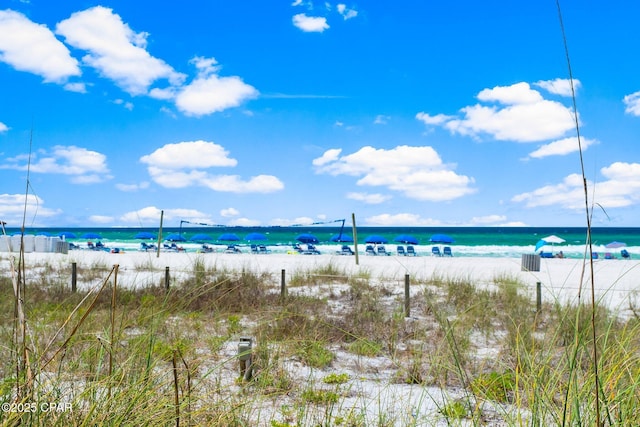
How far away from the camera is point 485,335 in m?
6.50

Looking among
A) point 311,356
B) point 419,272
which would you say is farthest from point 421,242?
point 311,356

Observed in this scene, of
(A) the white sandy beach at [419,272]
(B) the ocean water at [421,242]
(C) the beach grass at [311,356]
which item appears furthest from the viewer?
(B) the ocean water at [421,242]

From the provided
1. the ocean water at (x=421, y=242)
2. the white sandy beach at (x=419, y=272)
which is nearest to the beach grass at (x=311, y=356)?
the white sandy beach at (x=419, y=272)

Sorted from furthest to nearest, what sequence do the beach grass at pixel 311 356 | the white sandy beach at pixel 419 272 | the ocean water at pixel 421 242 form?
the ocean water at pixel 421 242, the white sandy beach at pixel 419 272, the beach grass at pixel 311 356

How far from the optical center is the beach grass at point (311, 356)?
6.61ft

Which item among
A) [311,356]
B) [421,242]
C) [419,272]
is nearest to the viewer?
[311,356]

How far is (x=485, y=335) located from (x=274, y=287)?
171 inches

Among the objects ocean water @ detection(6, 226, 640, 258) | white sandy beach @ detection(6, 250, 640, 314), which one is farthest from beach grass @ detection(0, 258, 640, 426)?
ocean water @ detection(6, 226, 640, 258)

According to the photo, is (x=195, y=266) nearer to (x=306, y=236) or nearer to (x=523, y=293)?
(x=523, y=293)

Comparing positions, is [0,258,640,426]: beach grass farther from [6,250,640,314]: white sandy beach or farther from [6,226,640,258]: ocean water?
[6,226,640,258]: ocean water

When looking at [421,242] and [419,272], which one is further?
[421,242]

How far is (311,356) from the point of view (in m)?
4.82

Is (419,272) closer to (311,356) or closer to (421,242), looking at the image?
(311,356)

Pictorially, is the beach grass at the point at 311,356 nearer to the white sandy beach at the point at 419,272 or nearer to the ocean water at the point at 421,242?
the white sandy beach at the point at 419,272
